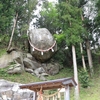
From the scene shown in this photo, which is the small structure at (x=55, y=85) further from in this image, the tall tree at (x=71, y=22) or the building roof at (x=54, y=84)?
the tall tree at (x=71, y=22)

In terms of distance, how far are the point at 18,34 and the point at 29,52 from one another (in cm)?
217

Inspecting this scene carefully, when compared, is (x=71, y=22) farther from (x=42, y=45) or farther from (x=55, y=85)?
(x=55, y=85)

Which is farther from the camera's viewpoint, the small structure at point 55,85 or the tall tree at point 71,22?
the tall tree at point 71,22

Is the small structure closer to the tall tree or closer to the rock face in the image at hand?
the tall tree

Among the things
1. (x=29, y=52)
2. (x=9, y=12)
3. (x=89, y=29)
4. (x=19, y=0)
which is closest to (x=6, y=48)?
(x=29, y=52)

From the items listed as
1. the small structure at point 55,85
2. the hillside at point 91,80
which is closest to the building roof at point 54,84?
the small structure at point 55,85

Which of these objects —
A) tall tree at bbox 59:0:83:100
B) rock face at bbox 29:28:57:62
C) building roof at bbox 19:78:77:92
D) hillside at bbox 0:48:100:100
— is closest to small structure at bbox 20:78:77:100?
building roof at bbox 19:78:77:92

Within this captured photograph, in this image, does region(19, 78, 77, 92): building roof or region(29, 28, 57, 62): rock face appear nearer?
region(19, 78, 77, 92): building roof

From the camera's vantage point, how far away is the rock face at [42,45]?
51.1 feet

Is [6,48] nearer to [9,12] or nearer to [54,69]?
[9,12]

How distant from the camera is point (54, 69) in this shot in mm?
16203

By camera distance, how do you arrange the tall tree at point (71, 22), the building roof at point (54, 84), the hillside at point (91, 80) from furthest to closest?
the tall tree at point (71, 22)
the hillside at point (91, 80)
the building roof at point (54, 84)

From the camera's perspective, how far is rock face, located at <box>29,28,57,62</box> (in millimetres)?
15589

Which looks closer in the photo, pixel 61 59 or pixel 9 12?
pixel 9 12
